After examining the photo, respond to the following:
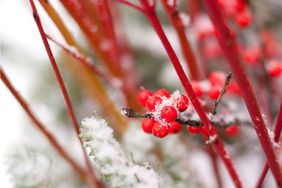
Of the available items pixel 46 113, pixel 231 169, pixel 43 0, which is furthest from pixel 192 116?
pixel 46 113

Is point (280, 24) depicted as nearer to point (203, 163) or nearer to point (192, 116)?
point (203, 163)

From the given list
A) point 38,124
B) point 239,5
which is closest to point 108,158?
point 38,124

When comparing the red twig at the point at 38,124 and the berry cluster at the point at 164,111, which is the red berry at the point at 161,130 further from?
the red twig at the point at 38,124

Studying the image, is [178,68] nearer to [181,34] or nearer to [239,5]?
[181,34]

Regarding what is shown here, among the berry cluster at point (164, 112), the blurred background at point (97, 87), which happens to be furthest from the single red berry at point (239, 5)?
the berry cluster at point (164, 112)

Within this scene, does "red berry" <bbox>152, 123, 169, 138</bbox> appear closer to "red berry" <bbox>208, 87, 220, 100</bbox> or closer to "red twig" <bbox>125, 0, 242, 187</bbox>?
"red twig" <bbox>125, 0, 242, 187</bbox>
